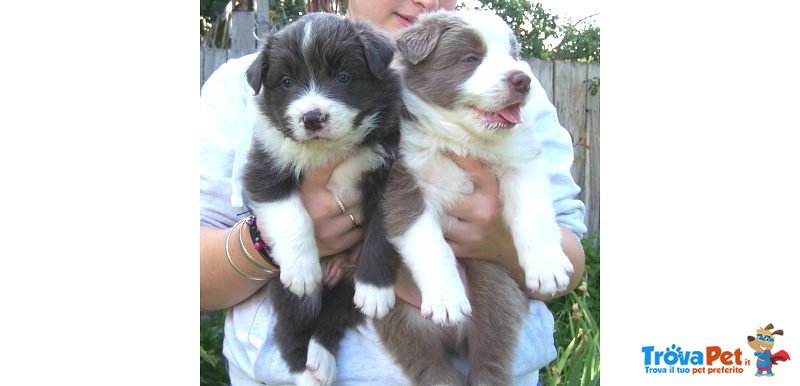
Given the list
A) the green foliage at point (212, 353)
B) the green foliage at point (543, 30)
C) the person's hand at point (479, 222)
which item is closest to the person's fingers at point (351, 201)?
the person's hand at point (479, 222)

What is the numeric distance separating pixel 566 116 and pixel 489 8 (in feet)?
2.85

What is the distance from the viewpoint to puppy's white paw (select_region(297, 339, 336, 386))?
220 centimetres

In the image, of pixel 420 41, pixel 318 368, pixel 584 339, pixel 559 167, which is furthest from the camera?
pixel 584 339

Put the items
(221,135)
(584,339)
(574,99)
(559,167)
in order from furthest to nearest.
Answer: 1. (584,339)
2. (574,99)
3. (559,167)
4. (221,135)

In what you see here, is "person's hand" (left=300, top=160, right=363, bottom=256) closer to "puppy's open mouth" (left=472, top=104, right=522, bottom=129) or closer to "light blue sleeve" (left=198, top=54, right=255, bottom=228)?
"light blue sleeve" (left=198, top=54, right=255, bottom=228)

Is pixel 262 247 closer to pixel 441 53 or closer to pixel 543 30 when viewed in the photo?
pixel 441 53

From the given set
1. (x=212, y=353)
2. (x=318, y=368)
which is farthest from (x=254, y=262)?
(x=212, y=353)

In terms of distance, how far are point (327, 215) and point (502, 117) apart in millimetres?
684

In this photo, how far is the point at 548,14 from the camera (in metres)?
2.54

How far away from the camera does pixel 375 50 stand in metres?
2.18

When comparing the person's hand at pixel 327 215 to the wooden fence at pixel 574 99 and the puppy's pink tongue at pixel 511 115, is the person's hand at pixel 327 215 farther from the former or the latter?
the wooden fence at pixel 574 99
